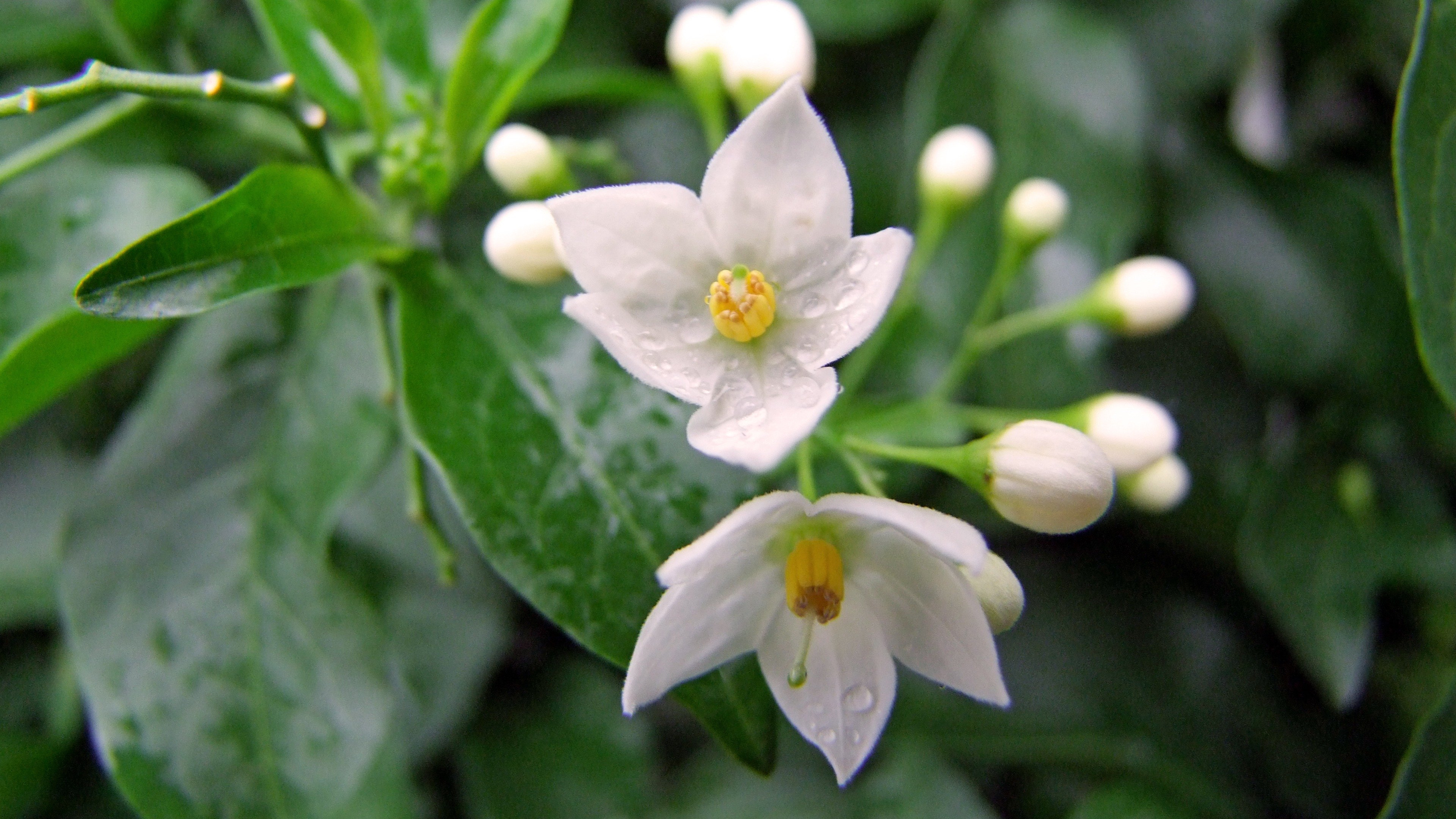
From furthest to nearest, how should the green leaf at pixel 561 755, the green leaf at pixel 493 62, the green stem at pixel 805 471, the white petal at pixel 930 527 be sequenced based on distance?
1. the green leaf at pixel 561 755
2. the green leaf at pixel 493 62
3. the green stem at pixel 805 471
4. the white petal at pixel 930 527

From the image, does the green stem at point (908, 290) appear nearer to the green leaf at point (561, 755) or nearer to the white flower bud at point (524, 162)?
the white flower bud at point (524, 162)

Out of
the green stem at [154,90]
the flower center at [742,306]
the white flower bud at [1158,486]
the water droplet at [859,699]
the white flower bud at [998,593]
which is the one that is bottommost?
the white flower bud at [1158,486]

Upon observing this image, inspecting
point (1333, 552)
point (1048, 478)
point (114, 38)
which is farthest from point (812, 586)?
point (114, 38)

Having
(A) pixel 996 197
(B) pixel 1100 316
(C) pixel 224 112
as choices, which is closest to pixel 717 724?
(B) pixel 1100 316

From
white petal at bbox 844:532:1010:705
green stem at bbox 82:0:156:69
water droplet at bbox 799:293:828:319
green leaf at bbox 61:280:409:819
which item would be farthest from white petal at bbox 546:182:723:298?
green stem at bbox 82:0:156:69

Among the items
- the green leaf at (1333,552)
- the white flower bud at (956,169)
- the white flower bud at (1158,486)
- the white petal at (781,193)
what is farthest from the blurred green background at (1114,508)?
the white petal at (781,193)

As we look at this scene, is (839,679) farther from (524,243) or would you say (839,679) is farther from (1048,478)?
(524,243)

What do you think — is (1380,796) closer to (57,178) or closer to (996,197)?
(996,197)
